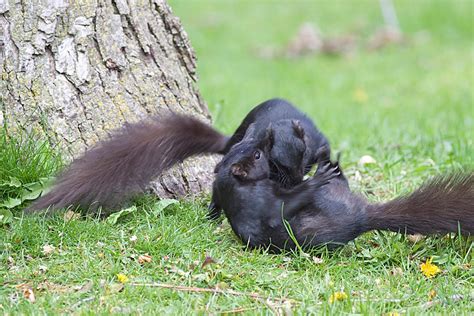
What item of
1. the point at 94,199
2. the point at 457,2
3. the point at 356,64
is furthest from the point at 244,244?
the point at 457,2

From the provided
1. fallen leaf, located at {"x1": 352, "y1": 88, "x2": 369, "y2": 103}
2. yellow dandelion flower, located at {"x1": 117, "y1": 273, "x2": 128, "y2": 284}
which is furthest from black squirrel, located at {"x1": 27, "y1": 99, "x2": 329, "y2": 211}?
fallen leaf, located at {"x1": 352, "y1": 88, "x2": 369, "y2": 103}

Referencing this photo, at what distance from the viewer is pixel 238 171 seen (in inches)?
142

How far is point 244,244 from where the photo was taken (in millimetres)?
3592

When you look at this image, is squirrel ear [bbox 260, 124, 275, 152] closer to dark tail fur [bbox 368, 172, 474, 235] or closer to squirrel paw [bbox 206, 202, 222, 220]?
squirrel paw [bbox 206, 202, 222, 220]

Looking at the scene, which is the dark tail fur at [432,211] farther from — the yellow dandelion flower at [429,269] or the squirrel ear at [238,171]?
the squirrel ear at [238,171]

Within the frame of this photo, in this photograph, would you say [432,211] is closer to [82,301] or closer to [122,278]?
[122,278]

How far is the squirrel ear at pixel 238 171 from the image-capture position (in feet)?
11.8

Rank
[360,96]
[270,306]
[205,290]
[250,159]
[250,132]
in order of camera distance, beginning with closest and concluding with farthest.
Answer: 1. [270,306]
2. [205,290]
3. [250,159]
4. [250,132]
5. [360,96]

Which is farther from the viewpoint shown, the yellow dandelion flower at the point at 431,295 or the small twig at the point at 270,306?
the yellow dandelion flower at the point at 431,295

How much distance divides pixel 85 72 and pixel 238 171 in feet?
3.40

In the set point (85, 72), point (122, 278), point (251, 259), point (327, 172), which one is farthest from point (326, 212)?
point (85, 72)

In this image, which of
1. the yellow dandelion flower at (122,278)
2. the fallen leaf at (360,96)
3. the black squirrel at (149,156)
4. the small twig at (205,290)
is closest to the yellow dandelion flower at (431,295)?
the small twig at (205,290)

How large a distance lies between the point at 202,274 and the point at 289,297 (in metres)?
0.39

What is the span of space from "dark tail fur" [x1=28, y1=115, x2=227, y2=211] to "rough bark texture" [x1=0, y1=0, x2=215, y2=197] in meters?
0.25
